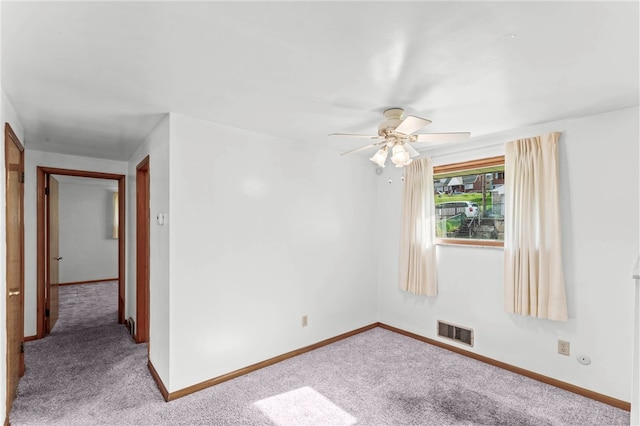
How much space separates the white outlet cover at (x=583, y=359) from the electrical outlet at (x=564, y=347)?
3.0 inches

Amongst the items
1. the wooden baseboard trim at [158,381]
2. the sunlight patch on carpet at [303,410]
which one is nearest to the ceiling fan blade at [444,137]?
the sunlight patch on carpet at [303,410]

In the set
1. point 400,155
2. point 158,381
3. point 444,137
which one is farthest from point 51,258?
point 444,137

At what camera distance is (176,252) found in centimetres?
263

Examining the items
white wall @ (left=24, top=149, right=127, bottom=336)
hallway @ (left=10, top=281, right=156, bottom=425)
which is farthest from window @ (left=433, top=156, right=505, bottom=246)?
white wall @ (left=24, top=149, right=127, bottom=336)

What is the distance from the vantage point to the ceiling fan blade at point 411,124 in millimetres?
2016

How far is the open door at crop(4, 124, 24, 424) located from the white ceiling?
0.38 meters

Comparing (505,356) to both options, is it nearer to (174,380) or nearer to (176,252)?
(174,380)

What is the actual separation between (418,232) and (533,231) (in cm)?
122

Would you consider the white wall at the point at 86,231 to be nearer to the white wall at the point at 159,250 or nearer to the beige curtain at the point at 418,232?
the white wall at the point at 159,250

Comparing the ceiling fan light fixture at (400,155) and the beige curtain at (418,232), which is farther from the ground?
the ceiling fan light fixture at (400,155)

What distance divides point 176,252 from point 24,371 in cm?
198

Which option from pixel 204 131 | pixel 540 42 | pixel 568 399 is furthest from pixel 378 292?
pixel 540 42

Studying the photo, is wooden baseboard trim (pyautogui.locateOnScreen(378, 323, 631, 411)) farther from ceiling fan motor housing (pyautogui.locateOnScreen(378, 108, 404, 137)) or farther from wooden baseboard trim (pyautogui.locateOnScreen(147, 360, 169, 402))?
wooden baseboard trim (pyautogui.locateOnScreen(147, 360, 169, 402))

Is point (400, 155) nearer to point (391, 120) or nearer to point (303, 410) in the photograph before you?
point (391, 120)
